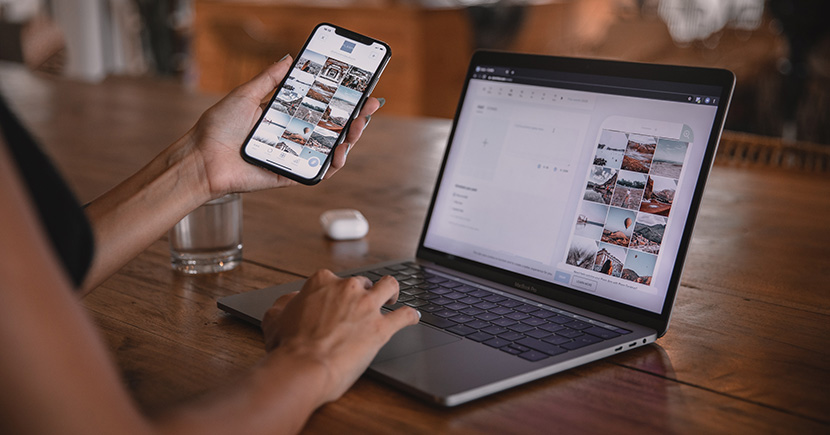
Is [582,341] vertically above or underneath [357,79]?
underneath

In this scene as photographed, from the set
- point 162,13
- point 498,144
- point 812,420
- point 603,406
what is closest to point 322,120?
point 498,144

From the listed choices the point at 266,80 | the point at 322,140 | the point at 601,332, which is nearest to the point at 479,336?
the point at 601,332

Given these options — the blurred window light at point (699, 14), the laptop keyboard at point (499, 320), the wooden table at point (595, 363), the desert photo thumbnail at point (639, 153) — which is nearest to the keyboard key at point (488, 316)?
the laptop keyboard at point (499, 320)

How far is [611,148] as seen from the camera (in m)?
0.81

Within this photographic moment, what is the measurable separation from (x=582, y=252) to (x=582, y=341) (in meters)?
0.13

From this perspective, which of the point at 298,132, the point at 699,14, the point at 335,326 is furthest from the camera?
the point at 699,14

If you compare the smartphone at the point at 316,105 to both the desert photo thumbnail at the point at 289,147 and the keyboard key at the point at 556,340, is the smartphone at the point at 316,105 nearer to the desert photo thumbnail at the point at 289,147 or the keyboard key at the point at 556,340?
the desert photo thumbnail at the point at 289,147

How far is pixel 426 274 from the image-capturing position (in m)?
0.90

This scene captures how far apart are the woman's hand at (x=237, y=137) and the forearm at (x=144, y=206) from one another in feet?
0.05

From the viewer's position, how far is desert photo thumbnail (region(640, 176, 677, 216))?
0.75 meters

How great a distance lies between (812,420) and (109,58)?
729 cm

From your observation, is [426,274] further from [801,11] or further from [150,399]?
[801,11]

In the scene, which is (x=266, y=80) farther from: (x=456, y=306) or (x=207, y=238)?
(x=456, y=306)

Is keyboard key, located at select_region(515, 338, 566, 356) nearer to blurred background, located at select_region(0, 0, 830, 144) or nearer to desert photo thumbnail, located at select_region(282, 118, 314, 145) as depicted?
desert photo thumbnail, located at select_region(282, 118, 314, 145)
